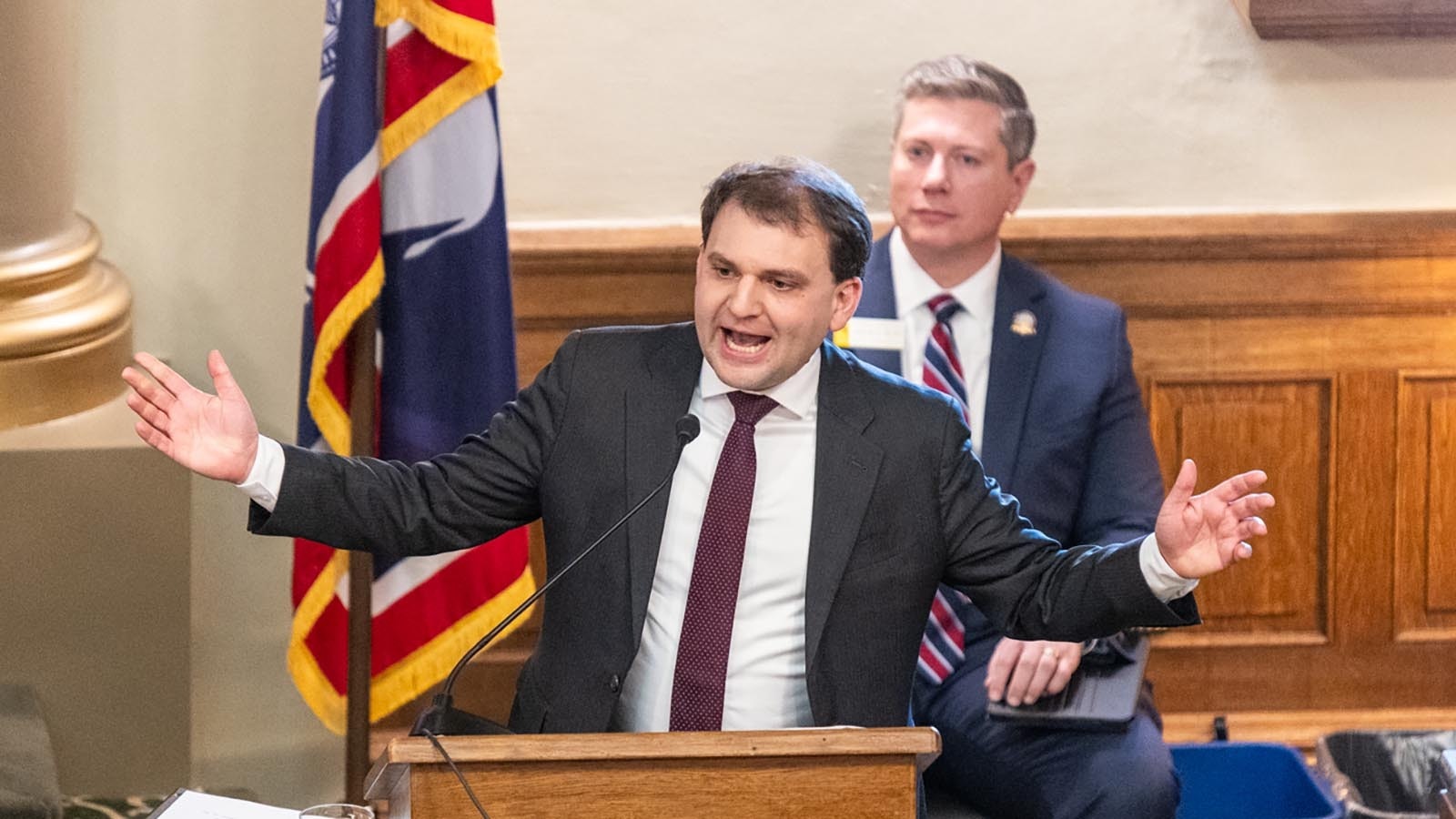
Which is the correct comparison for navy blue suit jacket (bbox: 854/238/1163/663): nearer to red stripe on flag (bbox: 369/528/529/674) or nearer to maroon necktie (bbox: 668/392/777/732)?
red stripe on flag (bbox: 369/528/529/674)

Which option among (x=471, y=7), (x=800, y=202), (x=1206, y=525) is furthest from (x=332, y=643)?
(x=1206, y=525)

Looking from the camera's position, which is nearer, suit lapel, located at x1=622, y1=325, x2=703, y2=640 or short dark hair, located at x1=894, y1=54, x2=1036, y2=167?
suit lapel, located at x1=622, y1=325, x2=703, y2=640

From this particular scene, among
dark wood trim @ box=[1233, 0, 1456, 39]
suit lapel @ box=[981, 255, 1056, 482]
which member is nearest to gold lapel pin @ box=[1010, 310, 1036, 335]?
suit lapel @ box=[981, 255, 1056, 482]

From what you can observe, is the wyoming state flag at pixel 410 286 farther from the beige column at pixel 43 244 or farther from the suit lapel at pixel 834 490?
the suit lapel at pixel 834 490

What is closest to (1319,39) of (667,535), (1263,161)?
(1263,161)

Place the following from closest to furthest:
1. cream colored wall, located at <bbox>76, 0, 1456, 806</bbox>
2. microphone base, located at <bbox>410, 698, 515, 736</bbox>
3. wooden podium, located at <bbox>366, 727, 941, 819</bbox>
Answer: wooden podium, located at <bbox>366, 727, 941, 819</bbox>
microphone base, located at <bbox>410, 698, 515, 736</bbox>
cream colored wall, located at <bbox>76, 0, 1456, 806</bbox>

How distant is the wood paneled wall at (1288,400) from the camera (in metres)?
3.89

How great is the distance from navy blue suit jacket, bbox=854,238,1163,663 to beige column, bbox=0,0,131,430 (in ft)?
5.41

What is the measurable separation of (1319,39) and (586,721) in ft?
8.34

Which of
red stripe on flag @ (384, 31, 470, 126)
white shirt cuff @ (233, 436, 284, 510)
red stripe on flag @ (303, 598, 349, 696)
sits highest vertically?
red stripe on flag @ (384, 31, 470, 126)

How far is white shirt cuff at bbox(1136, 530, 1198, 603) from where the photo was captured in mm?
2154

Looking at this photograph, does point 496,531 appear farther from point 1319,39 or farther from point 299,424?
point 1319,39

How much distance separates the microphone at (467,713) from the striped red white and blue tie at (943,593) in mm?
1139

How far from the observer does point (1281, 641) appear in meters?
4.08
